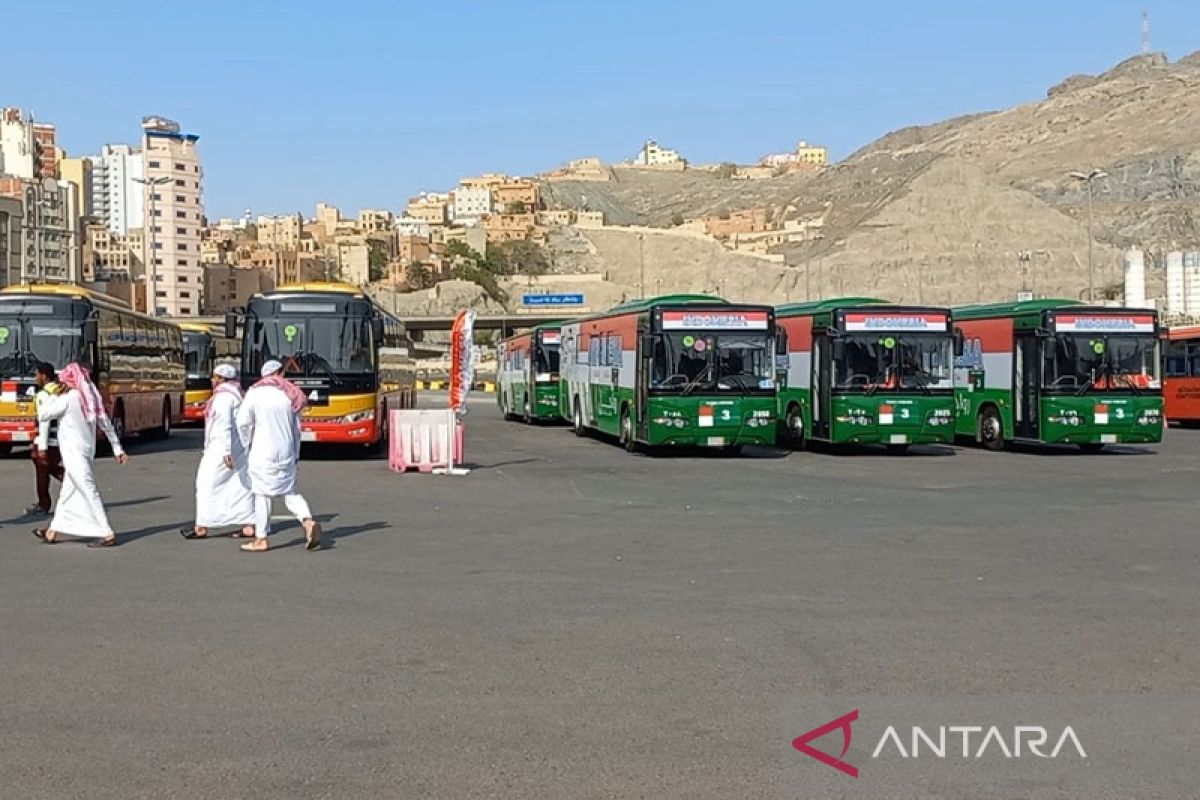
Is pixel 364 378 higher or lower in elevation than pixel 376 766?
higher

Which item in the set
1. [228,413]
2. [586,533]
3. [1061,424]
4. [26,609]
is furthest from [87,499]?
[1061,424]

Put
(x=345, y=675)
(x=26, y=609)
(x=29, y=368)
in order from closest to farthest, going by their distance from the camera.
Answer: (x=345, y=675)
(x=26, y=609)
(x=29, y=368)

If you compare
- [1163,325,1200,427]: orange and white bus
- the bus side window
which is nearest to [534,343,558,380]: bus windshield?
[1163,325,1200,427]: orange and white bus

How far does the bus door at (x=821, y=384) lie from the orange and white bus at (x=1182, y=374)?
1334 centimetres

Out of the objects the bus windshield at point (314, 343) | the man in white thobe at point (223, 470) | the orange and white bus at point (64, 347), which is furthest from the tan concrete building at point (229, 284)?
the man in white thobe at point (223, 470)

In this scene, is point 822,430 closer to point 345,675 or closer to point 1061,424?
point 1061,424

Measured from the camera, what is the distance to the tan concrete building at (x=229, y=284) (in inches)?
6569

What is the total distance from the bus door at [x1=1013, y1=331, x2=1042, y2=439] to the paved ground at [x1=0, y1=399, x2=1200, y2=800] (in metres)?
10.0

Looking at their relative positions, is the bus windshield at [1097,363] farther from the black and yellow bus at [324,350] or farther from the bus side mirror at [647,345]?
the black and yellow bus at [324,350]

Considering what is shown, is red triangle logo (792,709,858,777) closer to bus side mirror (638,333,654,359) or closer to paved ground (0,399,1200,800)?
paved ground (0,399,1200,800)

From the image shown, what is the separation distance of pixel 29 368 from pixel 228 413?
532 inches

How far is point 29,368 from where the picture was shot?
24.8m

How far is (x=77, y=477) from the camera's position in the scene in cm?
1270

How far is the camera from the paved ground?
598cm
